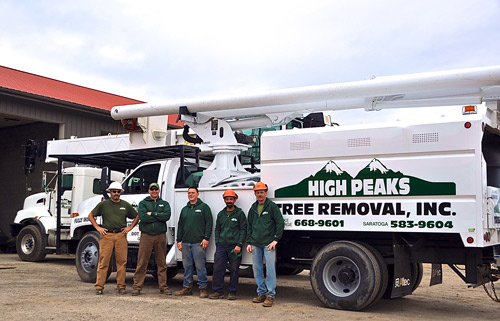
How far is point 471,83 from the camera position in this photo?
860 cm

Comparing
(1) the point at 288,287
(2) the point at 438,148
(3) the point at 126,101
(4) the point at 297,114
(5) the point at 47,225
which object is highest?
(3) the point at 126,101

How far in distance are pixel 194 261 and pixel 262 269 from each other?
4.50ft

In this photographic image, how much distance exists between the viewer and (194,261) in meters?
9.90

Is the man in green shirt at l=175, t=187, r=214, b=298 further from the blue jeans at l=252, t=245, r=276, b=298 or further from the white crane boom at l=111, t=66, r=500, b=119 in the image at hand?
the white crane boom at l=111, t=66, r=500, b=119

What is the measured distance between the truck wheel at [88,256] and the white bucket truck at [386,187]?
252 centimetres

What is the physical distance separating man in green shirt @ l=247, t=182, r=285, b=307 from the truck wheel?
11.7 ft

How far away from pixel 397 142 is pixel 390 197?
784mm

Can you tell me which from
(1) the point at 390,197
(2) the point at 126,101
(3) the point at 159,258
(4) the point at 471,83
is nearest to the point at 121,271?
(3) the point at 159,258

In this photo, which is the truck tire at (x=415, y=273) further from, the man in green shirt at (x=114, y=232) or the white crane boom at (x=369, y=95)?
the man in green shirt at (x=114, y=232)

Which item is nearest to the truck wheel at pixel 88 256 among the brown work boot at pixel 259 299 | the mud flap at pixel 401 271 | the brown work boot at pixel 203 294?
the brown work boot at pixel 203 294

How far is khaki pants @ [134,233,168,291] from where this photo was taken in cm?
1003

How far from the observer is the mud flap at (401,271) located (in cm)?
836

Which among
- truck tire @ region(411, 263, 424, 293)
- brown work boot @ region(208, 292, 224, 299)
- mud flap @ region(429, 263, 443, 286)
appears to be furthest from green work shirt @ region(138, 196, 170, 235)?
mud flap @ region(429, 263, 443, 286)

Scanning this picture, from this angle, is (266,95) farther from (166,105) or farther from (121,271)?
(121,271)
